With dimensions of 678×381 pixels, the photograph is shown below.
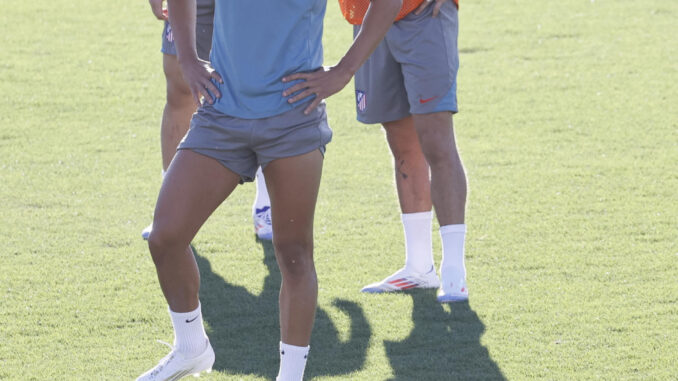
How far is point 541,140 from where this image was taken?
7.20 m

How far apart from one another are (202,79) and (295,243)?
2.06 ft

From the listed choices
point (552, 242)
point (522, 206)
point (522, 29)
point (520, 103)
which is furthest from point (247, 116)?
point (522, 29)

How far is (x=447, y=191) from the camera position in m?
4.76

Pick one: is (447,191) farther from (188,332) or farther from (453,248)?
(188,332)

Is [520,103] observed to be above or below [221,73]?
below

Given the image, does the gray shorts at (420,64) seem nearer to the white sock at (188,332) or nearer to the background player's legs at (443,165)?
the background player's legs at (443,165)

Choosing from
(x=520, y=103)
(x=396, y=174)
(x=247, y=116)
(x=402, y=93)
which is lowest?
(x=520, y=103)

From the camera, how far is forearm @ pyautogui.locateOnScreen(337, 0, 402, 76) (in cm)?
350

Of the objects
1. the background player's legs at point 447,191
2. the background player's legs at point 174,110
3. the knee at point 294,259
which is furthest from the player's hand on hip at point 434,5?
the knee at point 294,259

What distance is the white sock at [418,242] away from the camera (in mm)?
4891

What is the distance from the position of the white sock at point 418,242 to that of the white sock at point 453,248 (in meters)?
0.14

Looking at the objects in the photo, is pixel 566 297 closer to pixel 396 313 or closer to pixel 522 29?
pixel 396 313

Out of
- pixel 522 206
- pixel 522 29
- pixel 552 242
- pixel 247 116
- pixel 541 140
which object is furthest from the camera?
pixel 522 29

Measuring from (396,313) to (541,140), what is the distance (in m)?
2.95
